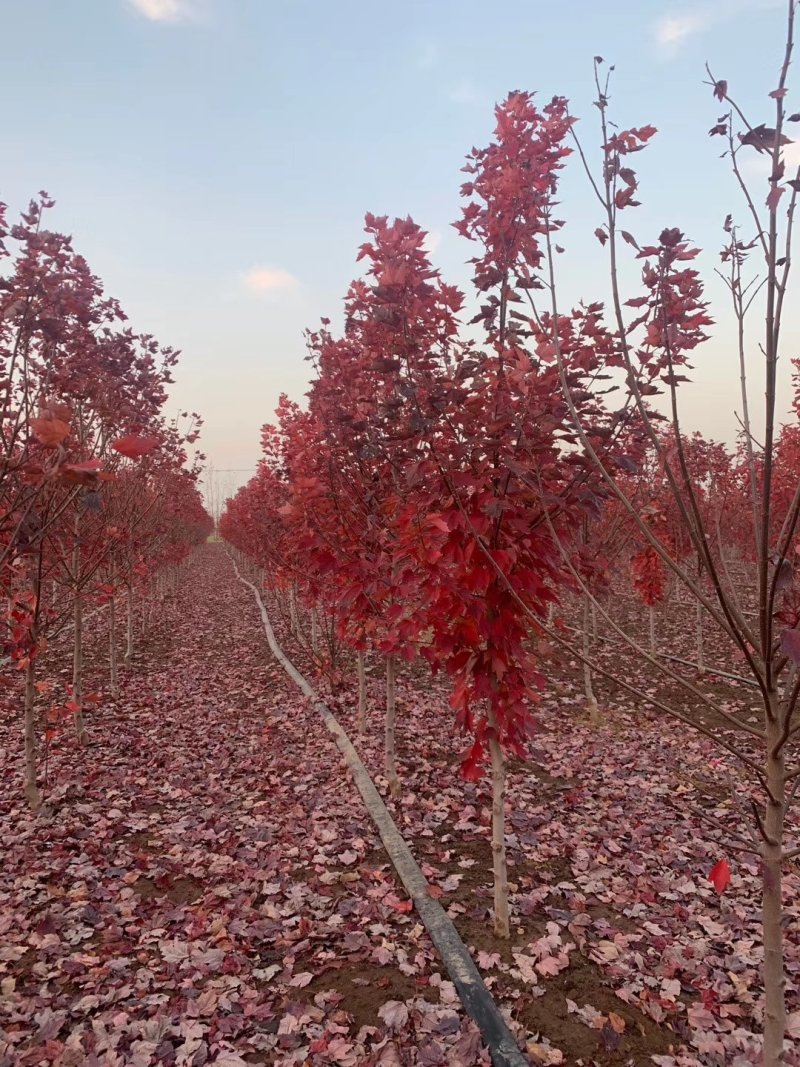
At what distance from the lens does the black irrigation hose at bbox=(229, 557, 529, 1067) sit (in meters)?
3.10

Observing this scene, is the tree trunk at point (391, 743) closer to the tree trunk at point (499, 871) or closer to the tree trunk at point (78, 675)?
the tree trunk at point (499, 871)

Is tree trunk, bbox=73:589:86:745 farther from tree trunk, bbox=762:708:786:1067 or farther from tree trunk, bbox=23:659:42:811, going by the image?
tree trunk, bbox=762:708:786:1067

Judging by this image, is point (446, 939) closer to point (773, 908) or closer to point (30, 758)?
point (773, 908)

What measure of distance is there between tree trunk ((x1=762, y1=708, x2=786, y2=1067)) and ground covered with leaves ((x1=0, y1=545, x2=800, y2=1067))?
0.33 metres

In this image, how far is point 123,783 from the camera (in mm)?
6707

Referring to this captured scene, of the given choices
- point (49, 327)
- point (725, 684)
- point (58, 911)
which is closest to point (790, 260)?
point (49, 327)

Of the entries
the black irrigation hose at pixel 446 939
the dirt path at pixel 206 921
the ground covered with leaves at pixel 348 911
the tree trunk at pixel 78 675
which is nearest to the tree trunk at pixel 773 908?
the ground covered with leaves at pixel 348 911

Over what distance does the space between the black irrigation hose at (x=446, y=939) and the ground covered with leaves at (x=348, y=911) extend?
0.31 ft

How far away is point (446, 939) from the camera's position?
12.8ft

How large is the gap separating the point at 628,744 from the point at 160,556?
14976 mm

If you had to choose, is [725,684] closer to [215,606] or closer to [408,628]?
[408,628]

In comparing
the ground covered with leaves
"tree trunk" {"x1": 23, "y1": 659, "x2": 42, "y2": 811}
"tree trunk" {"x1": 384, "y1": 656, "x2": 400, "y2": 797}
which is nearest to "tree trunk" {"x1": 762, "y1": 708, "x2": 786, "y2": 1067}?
the ground covered with leaves

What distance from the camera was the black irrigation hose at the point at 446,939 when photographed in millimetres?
3096

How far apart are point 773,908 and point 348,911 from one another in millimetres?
3332
